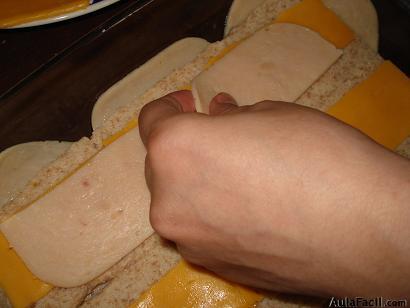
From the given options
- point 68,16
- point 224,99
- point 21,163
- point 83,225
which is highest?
point 68,16

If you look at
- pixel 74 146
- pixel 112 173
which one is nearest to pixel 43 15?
pixel 74 146

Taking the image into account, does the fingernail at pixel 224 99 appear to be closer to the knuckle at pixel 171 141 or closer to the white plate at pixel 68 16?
the knuckle at pixel 171 141

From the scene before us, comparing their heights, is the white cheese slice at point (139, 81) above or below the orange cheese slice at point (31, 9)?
below

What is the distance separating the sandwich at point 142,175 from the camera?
120 centimetres

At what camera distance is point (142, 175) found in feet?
4.17

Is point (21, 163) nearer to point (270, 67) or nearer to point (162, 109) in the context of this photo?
point (162, 109)

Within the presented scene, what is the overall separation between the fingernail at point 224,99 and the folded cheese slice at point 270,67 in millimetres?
47

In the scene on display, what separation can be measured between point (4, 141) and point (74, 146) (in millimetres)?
241

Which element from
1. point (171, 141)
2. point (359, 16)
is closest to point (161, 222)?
point (171, 141)

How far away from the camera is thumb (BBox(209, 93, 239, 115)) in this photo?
116 cm

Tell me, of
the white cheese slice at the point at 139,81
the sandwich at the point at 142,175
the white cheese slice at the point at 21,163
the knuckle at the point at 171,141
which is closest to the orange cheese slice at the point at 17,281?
the sandwich at the point at 142,175

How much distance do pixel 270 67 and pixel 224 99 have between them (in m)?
0.24

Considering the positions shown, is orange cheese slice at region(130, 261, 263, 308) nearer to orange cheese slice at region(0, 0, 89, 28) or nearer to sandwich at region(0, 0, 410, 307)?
sandwich at region(0, 0, 410, 307)

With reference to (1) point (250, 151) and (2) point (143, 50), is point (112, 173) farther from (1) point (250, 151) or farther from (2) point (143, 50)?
(1) point (250, 151)
